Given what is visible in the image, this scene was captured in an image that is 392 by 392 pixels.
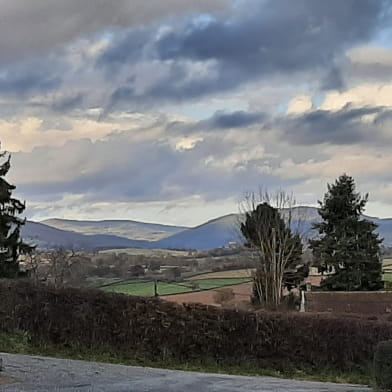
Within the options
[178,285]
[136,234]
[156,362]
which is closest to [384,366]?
[156,362]

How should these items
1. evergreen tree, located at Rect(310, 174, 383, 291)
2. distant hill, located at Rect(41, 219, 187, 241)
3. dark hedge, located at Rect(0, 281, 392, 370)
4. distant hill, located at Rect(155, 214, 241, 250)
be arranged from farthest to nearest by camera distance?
distant hill, located at Rect(41, 219, 187, 241), distant hill, located at Rect(155, 214, 241, 250), evergreen tree, located at Rect(310, 174, 383, 291), dark hedge, located at Rect(0, 281, 392, 370)

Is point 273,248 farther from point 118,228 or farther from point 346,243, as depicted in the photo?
point 118,228

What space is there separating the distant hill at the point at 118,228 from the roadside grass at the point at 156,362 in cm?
6043

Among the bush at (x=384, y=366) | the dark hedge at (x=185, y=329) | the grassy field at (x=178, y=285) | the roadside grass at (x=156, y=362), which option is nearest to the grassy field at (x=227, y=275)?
the grassy field at (x=178, y=285)

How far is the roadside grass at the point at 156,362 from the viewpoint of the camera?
1808 cm

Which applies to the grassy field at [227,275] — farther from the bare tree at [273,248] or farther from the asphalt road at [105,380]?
the asphalt road at [105,380]

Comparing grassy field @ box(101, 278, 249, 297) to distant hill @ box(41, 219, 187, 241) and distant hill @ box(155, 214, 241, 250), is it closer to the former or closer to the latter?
distant hill @ box(155, 214, 241, 250)

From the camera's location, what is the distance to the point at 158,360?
62.8 ft

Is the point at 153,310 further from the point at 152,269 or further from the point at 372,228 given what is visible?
the point at 372,228

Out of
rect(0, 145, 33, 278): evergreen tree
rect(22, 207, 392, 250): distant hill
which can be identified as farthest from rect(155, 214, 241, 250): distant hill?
rect(0, 145, 33, 278): evergreen tree

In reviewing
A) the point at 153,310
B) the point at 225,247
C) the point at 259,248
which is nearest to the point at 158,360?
the point at 153,310

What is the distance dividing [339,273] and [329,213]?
12.8 ft

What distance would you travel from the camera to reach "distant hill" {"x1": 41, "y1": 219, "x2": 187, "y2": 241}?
277 ft

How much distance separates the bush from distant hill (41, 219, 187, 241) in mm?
66863
